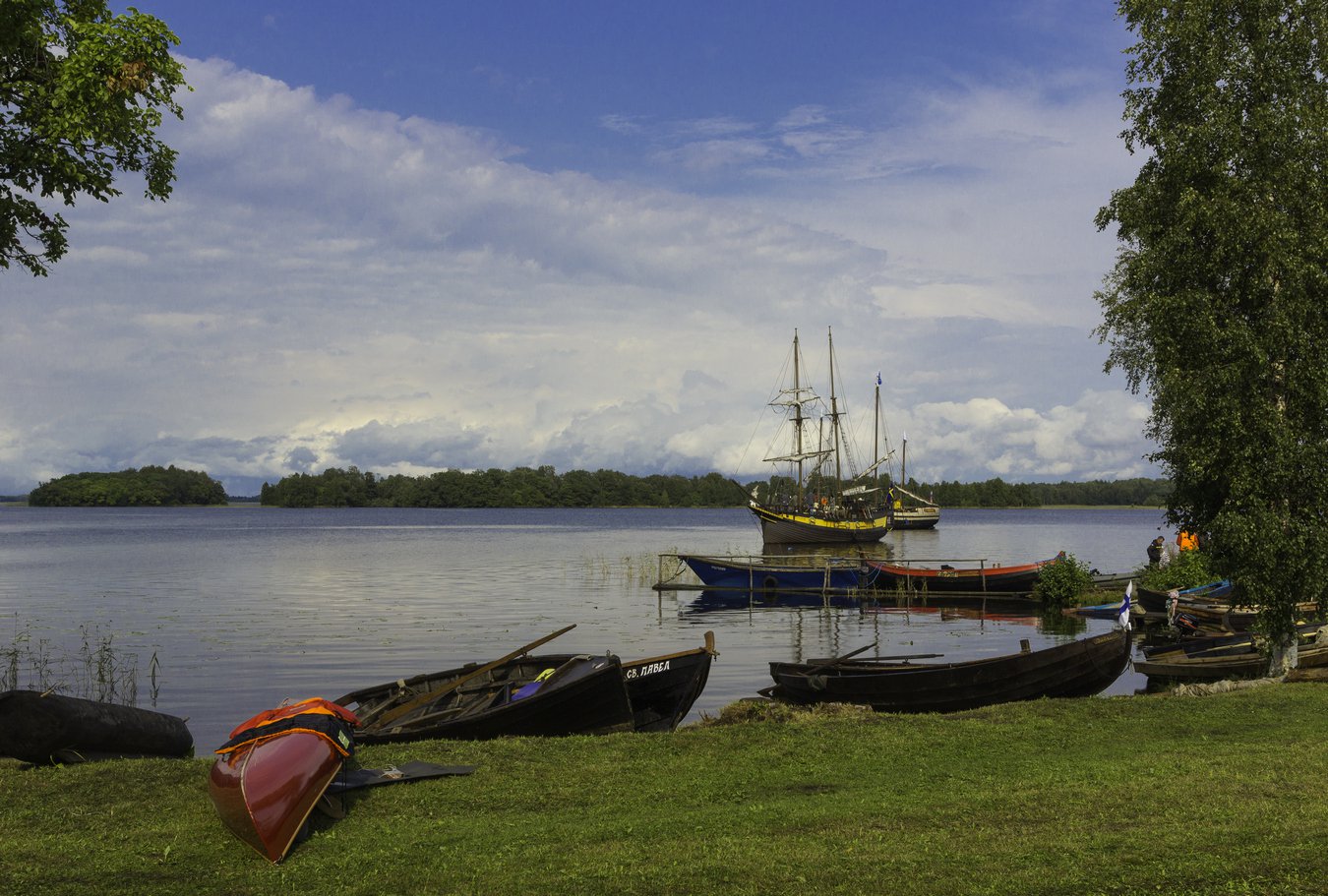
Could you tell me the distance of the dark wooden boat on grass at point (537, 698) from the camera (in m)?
15.1

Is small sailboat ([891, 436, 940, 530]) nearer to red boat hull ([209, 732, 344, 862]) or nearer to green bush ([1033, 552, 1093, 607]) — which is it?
green bush ([1033, 552, 1093, 607])

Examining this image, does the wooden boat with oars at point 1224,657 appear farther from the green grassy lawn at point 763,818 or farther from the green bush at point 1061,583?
the green bush at point 1061,583

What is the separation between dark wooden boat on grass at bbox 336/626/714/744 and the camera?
1505 cm

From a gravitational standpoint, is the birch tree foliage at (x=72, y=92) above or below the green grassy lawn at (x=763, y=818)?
above

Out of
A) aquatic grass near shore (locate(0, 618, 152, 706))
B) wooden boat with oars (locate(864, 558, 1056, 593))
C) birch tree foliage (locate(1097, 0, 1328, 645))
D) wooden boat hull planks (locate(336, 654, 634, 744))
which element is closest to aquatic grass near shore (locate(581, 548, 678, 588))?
wooden boat with oars (locate(864, 558, 1056, 593))

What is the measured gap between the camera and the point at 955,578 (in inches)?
1842

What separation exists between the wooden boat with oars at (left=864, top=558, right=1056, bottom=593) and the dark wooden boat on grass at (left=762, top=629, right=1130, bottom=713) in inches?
1062

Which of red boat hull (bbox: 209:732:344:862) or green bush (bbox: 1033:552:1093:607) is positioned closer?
red boat hull (bbox: 209:732:344:862)

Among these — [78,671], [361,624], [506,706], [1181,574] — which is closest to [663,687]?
[506,706]

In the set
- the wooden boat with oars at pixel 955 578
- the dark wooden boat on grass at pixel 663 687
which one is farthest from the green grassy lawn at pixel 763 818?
the wooden boat with oars at pixel 955 578

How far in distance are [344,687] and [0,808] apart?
14826mm

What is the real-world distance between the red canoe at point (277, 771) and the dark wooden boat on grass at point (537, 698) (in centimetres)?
419

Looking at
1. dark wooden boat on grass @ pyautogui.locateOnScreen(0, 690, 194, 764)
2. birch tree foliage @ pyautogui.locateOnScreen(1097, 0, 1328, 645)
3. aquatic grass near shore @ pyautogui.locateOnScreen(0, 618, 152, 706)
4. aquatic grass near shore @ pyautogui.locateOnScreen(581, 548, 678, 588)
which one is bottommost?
aquatic grass near shore @ pyautogui.locateOnScreen(581, 548, 678, 588)

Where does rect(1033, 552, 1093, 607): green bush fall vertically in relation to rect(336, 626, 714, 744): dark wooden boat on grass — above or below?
below
